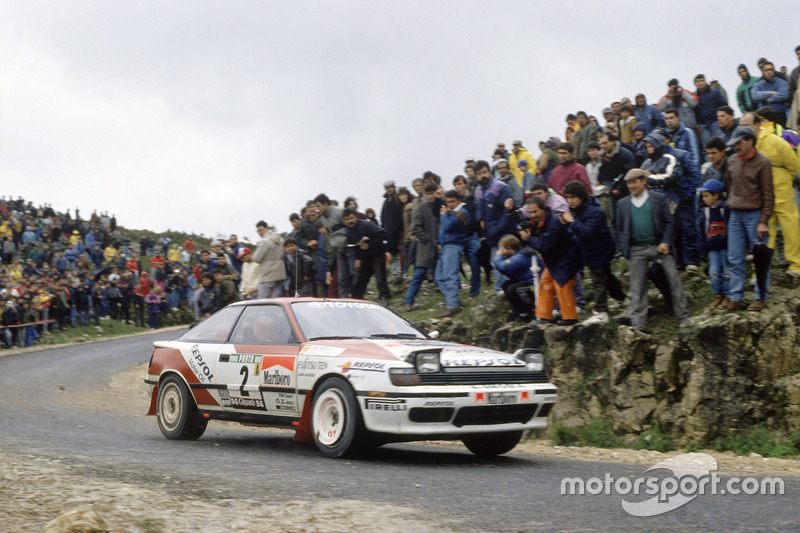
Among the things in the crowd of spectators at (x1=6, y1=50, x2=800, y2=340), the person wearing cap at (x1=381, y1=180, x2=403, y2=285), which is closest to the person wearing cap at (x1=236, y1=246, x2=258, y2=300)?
the crowd of spectators at (x1=6, y1=50, x2=800, y2=340)

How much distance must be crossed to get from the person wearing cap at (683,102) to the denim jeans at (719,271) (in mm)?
6339

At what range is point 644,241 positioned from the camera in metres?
10.7

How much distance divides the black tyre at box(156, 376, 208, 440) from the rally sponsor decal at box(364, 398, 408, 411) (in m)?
3.00

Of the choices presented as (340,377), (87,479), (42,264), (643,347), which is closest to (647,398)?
(643,347)

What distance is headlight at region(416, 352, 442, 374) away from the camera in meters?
7.55

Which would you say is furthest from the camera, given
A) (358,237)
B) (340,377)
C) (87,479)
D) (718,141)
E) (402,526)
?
(358,237)

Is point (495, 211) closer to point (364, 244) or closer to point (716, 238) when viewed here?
point (364, 244)

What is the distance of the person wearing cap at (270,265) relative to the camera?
16.7 m

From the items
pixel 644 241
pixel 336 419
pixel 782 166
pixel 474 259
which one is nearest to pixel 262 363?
pixel 336 419

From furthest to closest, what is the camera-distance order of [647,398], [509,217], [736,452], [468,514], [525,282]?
[509,217]
[525,282]
[647,398]
[736,452]
[468,514]

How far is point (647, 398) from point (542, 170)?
7139 mm

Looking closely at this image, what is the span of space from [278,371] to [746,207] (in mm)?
5711

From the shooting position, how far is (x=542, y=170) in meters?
16.4

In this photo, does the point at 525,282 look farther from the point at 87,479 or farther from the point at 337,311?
the point at 87,479
